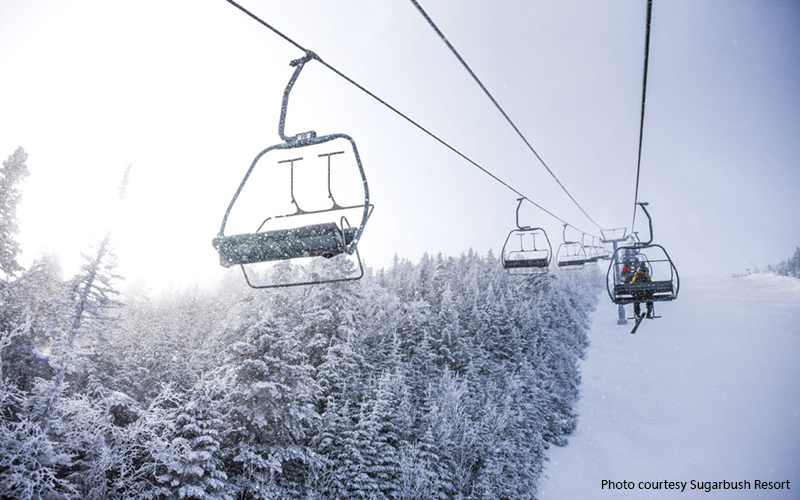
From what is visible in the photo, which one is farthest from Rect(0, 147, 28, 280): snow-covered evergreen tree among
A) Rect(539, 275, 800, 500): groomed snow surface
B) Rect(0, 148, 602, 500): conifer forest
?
Rect(539, 275, 800, 500): groomed snow surface

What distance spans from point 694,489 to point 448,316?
2369cm

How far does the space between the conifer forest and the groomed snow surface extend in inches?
148

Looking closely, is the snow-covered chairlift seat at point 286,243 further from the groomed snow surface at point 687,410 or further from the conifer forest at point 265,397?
the groomed snow surface at point 687,410

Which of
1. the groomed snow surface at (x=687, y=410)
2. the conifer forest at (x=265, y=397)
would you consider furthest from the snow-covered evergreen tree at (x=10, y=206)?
the groomed snow surface at (x=687, y=410)

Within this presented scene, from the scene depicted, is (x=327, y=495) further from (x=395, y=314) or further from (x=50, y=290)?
(x=50, y=290)

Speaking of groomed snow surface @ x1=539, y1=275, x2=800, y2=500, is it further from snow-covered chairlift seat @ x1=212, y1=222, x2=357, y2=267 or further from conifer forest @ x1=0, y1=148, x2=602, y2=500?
snow-covered chairlift seat @ x1=212, y1=222, x2=357, y2=267

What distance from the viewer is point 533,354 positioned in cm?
3788

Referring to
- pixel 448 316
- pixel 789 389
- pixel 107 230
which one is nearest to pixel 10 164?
pixel 107 230

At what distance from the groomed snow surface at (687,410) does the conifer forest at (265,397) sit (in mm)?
3770

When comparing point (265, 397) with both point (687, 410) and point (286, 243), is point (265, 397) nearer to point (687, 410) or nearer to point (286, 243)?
point (286, 243)

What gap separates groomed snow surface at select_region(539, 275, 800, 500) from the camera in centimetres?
3005

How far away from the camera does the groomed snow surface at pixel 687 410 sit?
30.0 metres

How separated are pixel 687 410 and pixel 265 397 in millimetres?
44064

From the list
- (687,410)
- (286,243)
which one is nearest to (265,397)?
(286,243)
